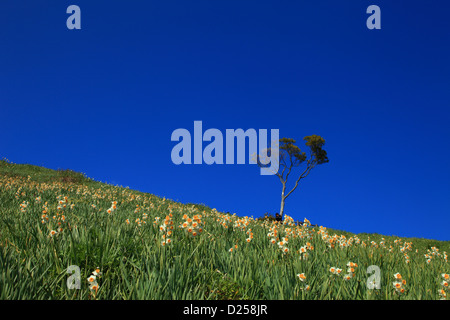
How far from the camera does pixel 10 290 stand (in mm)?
2631

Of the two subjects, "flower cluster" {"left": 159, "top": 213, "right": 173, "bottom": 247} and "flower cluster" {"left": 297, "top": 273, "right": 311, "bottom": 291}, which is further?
"flower cluster" {"left": 159, "top": 213, "right": 173, "bottom": 247}

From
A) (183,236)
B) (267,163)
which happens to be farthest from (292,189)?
(183,236)

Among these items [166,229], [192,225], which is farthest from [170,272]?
[166,229]

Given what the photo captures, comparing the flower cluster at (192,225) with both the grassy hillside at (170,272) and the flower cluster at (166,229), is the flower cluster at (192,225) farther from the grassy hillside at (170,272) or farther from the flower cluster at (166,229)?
the flower cluster at (166,229)

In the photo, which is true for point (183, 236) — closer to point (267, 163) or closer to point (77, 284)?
point (77, 284)

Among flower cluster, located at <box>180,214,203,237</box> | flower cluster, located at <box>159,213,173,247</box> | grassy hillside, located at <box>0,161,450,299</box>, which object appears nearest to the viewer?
grassy hillside, located at <box>0,161,450,299</box>

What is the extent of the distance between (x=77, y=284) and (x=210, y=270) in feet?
4.53

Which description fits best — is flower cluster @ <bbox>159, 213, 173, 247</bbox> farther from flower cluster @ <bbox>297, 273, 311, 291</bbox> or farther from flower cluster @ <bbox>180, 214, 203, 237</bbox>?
flower cluster @ <bbox>297, 273, 311, 291</bbox>

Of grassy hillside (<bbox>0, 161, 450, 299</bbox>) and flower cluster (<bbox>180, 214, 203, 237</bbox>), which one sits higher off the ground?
flower cluster (<bbox>180, 214, 203, 237</bbox>)

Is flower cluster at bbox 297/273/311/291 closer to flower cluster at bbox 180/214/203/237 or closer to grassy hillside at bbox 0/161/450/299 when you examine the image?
grassy hillside at bbox 0/161/450/299

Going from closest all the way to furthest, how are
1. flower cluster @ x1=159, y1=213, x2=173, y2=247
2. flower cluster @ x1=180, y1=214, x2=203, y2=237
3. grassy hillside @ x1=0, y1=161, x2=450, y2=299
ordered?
grassy hillside @ x1=0, y1=161, x2=450, y2=299
flower cluster @ x1=159, y1=213, x2=173, y2=247
flower cluster @ x1=180, y1=214, x2=203, y2=237

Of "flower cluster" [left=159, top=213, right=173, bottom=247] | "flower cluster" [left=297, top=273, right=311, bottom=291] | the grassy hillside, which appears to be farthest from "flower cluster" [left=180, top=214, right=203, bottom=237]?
"flower cluster" [left=297, top=273, right=311, bottom=291]

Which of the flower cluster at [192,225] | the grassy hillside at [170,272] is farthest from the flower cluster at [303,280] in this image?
the flower cluster at [192,225]
